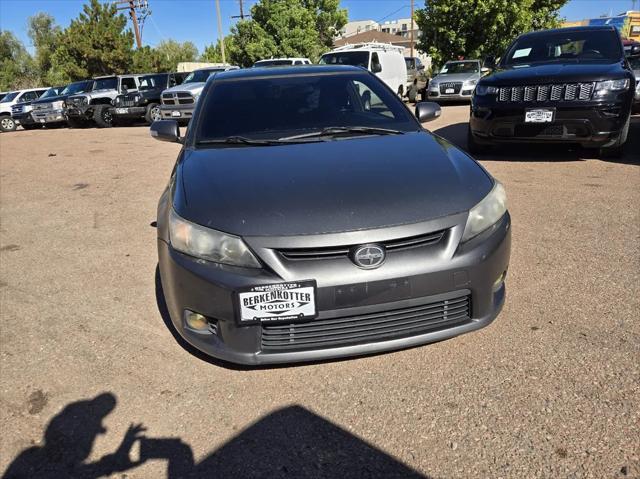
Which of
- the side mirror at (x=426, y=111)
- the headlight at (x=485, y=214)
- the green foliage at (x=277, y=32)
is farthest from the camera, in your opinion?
the green foliage at (x=277, y=32)

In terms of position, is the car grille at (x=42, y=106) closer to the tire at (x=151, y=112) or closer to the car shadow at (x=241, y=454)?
the tire at (x=151, y=112)

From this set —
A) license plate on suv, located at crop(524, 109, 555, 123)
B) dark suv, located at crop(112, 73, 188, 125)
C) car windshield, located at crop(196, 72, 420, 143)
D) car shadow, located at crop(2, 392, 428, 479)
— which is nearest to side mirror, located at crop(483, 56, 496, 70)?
license plate on suv, located at crop(524, 109, 555, 123)

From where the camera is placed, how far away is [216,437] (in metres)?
2.11

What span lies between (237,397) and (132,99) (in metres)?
16.5

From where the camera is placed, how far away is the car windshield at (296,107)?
3.22 meters

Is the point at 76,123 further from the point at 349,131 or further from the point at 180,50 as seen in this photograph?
the point at 180,50

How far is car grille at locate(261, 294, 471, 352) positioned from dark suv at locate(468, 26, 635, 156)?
4561mm

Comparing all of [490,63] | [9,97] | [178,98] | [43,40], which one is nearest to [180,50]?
[43,40]

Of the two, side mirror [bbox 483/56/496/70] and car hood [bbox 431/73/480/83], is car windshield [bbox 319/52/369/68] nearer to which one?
car hood [bbox 431/73/480/83]

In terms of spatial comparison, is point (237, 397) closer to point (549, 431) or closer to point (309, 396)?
point (309, 396)

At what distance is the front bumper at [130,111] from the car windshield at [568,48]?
13.1m

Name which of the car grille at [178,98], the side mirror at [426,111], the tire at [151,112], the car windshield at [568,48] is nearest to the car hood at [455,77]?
the car grille at [178,98]

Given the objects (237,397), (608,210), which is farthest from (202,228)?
(608,210)

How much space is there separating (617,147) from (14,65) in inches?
1972
